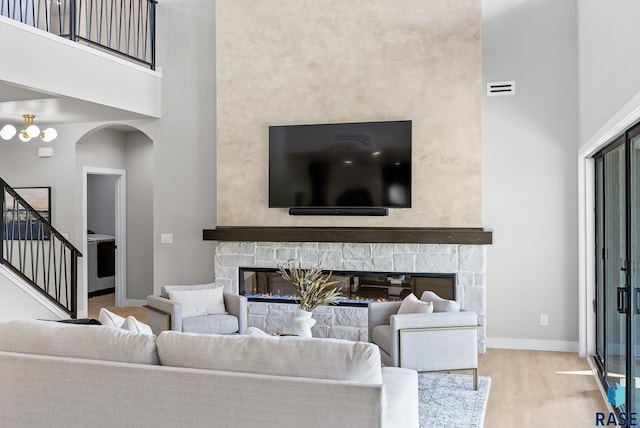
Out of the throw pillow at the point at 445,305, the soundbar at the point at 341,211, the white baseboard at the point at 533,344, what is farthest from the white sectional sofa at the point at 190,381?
the white baseboard at the point at 533,344

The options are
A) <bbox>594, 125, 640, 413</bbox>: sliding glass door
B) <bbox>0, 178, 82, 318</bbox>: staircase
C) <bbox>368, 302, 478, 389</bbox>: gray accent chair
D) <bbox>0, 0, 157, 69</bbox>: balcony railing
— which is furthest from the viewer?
<bbox>0, 178, 82, 318</bbox>: staircase

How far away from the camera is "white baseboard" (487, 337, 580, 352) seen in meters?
6.42

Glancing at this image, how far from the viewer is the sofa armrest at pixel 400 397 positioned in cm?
299

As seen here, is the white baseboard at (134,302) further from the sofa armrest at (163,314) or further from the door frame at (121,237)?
the sofa armrest at (163,314)

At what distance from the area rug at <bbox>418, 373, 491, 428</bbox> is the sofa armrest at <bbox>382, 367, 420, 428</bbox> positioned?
3.04ft

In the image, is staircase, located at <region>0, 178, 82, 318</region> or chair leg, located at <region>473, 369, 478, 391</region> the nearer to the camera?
chair leg, located at <region>473, 369, 478, 391</region>

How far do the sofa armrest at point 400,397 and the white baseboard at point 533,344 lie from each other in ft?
11.3

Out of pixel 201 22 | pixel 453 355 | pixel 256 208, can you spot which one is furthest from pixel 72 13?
pixel 453 355

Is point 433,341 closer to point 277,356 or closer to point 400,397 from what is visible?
point 400,397

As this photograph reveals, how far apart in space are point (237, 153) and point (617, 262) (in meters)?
4.20

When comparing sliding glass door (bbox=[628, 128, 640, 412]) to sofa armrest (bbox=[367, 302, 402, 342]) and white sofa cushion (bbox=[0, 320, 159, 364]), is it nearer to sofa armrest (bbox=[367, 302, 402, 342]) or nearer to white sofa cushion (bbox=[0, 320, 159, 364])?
sofa armrest (bbox=[367, 302, 402, 342])

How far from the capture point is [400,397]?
3.11 meters

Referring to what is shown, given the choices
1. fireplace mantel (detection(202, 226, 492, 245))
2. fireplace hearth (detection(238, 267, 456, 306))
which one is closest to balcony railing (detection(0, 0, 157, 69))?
fireplace mantel (detection(202, 226, 492, 245))

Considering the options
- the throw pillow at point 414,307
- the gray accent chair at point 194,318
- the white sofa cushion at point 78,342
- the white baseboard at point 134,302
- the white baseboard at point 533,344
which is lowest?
the white baseboard at point 533,344
